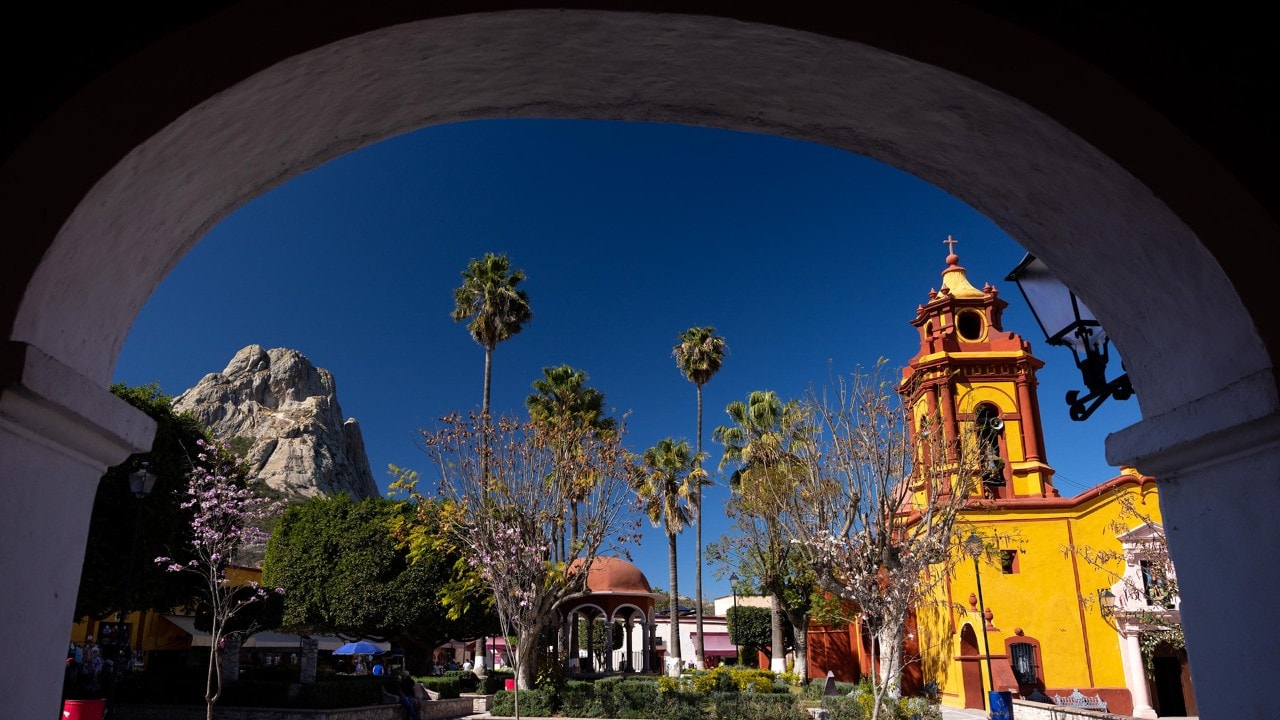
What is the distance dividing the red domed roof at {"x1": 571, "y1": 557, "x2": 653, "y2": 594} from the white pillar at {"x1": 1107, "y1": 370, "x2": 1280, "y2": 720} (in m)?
37.1

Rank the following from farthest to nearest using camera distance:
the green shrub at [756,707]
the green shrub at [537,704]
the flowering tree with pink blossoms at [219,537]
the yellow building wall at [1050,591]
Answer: the yellow building wall at [1050,591] → the green shrub at [537,704] → the green shrub at [756,707] → the flowering tree with pink blossoms at [219,537]

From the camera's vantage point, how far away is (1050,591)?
26.8 metres

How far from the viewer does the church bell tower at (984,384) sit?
28.2 m

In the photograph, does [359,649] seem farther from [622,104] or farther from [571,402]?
[622,104]

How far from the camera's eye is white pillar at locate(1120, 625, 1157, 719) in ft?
80.3

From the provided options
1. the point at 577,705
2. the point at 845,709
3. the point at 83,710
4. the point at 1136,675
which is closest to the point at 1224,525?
the point at 83,710

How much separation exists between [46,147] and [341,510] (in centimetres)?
3439

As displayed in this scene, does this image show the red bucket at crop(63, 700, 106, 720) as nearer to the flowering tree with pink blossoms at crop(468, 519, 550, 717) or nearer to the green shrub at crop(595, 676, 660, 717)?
the flowering tree with pink blossoms at crop(468, 519, 550, 717)

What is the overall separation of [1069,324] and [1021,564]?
83.6ft

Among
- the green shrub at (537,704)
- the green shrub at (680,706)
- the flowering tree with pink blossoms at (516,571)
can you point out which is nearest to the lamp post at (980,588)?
the green shrub at (680,706)

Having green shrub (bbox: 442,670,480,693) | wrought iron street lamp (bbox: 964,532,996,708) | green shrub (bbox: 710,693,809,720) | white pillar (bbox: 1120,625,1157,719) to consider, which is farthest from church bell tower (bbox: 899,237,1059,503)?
green shrub (bbox: 442,670,480,693)

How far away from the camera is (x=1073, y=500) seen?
1067 inches

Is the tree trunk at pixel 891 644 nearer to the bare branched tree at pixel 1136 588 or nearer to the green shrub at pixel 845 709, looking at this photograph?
A: the green shrub at pixel 845 709

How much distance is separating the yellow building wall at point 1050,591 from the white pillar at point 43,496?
27094mm
